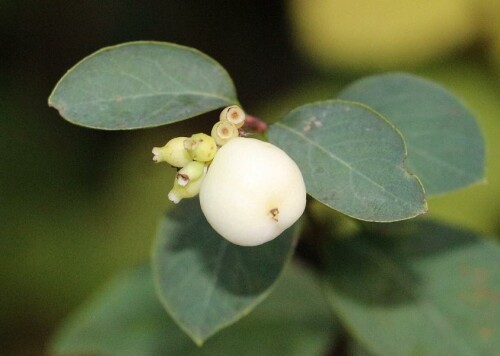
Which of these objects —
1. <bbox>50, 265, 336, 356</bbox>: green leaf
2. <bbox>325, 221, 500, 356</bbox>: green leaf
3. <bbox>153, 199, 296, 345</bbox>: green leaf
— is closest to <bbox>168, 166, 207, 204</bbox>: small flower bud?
<bbox>153, 199, 296, 345</bbox>: green leaf

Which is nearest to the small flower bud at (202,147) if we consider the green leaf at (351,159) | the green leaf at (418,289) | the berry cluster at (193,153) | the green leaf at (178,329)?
the berry cluster at (193,153)

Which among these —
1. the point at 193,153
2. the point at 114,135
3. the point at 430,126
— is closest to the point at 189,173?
the point at 193,153

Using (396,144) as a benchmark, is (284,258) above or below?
below

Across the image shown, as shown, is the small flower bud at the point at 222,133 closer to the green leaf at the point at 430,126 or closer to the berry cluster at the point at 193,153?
the berry cluster at the point at 193,153

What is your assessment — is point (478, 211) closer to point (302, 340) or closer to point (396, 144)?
point (302, 340)

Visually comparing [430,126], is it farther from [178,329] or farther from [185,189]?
[178,329]

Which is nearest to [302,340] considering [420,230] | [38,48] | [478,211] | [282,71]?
[420,230]

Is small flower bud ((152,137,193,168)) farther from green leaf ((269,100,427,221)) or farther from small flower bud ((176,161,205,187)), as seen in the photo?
green leaf ((269,100,427,221))
